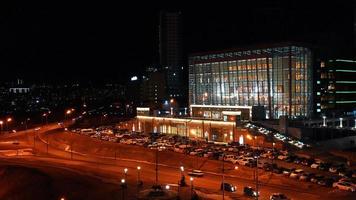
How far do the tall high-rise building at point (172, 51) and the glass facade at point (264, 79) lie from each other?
73.2 meters

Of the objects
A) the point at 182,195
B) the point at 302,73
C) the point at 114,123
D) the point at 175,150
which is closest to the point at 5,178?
the point at 175,150

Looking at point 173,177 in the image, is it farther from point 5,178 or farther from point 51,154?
point 51,154

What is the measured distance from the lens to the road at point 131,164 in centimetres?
4595

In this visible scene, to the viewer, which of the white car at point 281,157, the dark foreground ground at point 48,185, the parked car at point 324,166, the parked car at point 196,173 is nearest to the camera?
the dark foreground ground at point 48,185

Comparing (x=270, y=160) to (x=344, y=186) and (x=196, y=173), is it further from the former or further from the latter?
(x=344, y=186)

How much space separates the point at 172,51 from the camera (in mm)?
187875

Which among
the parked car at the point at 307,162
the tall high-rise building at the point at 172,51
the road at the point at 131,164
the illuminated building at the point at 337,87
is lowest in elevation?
the road at the point at 131,164

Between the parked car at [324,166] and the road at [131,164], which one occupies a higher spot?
the parked car at [324,166]

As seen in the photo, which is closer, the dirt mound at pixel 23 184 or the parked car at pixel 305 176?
the parked car at pixel 305 176

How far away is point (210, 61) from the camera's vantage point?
367 feet

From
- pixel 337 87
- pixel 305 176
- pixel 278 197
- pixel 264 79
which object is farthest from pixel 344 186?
pixel 337 87

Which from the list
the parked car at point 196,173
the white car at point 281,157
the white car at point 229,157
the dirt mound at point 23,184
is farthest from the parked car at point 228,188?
the dirt mound at point 23,184

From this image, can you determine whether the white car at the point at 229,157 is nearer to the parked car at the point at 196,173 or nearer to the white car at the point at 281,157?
the white car at the point at 281,157

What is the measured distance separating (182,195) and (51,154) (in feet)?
132
